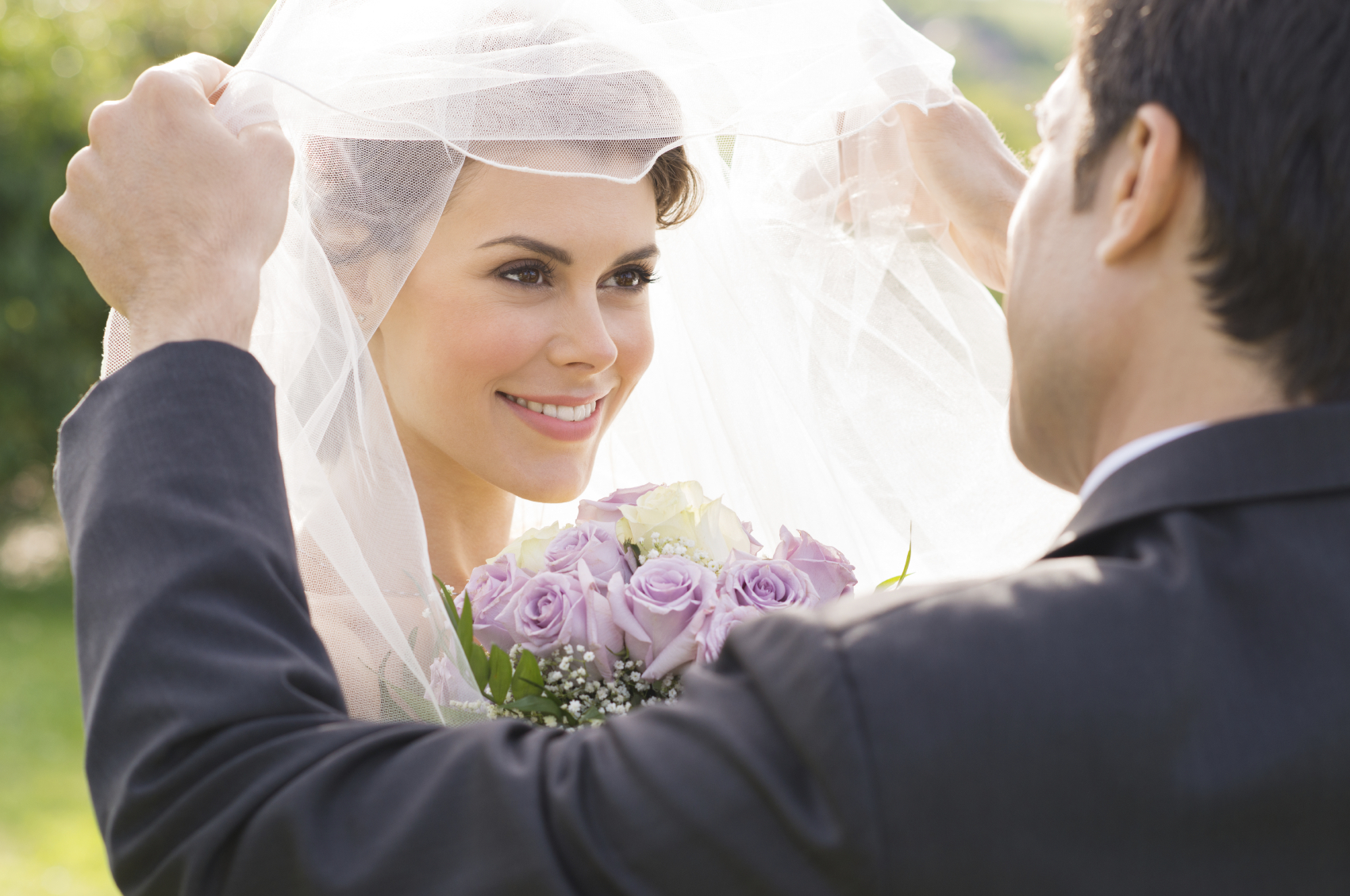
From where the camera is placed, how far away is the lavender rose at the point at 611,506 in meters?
2.16

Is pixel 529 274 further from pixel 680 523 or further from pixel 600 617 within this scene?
pixel 600 617

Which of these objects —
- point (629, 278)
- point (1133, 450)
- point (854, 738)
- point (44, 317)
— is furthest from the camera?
point (44, 317)

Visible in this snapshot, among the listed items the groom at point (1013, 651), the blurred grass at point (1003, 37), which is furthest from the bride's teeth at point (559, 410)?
the blurred grass at point (1003, 37)

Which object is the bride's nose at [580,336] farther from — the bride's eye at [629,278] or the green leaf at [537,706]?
the green leaf at [537,706]

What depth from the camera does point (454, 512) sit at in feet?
8.63

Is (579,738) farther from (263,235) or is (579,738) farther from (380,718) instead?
(263,235)

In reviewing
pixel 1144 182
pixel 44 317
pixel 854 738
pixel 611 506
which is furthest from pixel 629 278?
pixel 44 317

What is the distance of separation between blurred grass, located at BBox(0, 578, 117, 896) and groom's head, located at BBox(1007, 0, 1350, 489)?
6.33m

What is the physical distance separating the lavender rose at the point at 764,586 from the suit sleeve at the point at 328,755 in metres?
0.57

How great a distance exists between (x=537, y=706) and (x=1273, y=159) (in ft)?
4.03

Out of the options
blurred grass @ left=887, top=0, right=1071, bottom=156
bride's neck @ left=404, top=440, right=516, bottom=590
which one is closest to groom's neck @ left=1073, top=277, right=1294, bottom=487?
bride's neck @ left=404, top=440, right=516, bottom=590

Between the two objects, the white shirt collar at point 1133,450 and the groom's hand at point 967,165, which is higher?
the groom's hand at point 967,165

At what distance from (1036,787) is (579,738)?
0.49 meters

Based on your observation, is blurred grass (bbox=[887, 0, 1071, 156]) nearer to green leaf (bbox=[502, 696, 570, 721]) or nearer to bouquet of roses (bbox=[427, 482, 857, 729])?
bouquet of roses (bbox=[427, 482, 857, 729])
